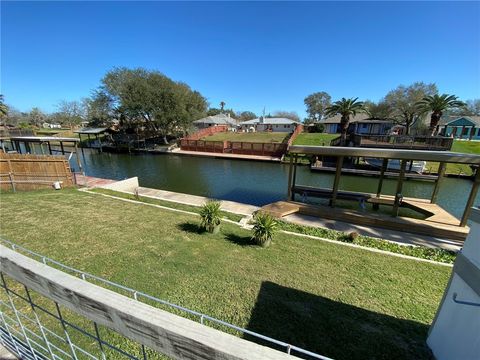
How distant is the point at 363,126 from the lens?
41000mm

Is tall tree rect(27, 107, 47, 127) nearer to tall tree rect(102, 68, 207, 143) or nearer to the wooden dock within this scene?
tall tree rect(102, 68, 207, 143)

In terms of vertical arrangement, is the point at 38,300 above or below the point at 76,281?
below

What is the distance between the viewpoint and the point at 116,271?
15.1ft

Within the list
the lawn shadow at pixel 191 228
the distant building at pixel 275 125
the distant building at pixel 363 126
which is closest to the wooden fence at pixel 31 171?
the lawn shadow at pixel 191 228

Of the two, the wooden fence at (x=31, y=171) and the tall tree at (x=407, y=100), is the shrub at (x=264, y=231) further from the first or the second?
the tall tree at (x=407, y=100)

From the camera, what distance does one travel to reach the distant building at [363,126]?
38.2m

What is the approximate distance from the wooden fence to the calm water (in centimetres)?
528

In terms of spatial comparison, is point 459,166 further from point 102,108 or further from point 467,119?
point 102,108

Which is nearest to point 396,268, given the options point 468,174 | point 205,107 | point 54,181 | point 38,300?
point 38,300

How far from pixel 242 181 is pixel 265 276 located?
517 inches

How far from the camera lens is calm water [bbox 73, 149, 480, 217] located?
1452 cm

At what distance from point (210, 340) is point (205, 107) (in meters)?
43.2

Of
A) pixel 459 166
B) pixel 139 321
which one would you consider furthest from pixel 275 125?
pixel 139 321

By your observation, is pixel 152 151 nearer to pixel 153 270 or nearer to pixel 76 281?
pixel 153 270
